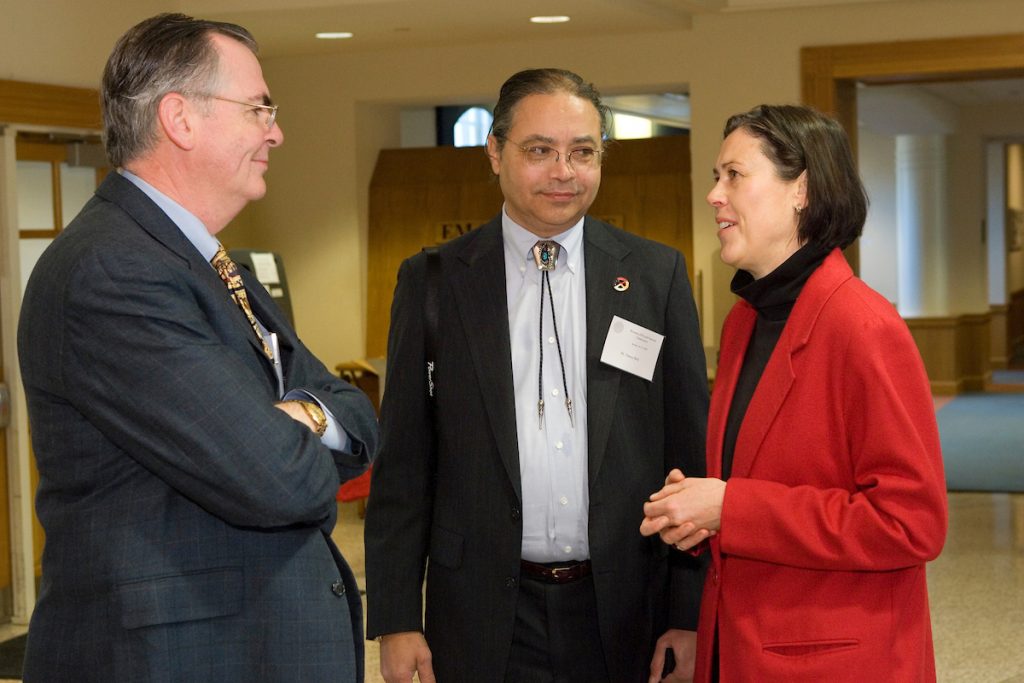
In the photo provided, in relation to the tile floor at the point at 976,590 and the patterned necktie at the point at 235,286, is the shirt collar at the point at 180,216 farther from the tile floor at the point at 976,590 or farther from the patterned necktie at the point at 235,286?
the tile floor at the point at 976,590

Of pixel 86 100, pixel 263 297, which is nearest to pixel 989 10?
pixel 86 100

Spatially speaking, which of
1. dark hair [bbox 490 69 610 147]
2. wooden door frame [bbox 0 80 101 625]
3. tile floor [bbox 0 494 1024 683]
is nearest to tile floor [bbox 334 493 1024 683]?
tile floor [bbox 0 494 1024 683]

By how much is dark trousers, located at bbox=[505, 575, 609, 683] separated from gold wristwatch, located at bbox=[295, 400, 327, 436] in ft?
2.27

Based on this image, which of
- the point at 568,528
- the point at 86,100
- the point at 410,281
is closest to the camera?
the point at 568,528

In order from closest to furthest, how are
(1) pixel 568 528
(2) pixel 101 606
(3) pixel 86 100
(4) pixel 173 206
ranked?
(2) pixel 101 606, (4) pixel 173 206, (1) pixel 568 528, (3) pixel 86 100

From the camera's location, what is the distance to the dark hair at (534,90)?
2.50 meters

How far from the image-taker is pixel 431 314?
2.50m

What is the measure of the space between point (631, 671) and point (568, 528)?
0.31 m

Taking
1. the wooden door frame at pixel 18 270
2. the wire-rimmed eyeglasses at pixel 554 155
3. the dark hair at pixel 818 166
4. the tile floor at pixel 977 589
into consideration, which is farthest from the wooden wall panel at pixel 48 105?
the dark hair at pixel 818 166

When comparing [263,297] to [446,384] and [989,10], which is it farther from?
[989,10]

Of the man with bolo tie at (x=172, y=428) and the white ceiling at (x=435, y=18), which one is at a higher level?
the white ceiling at (x=435, y=18)

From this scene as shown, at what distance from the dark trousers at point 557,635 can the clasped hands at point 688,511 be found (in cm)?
38

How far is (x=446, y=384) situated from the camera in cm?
246

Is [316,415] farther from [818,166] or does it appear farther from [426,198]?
[426,198]
